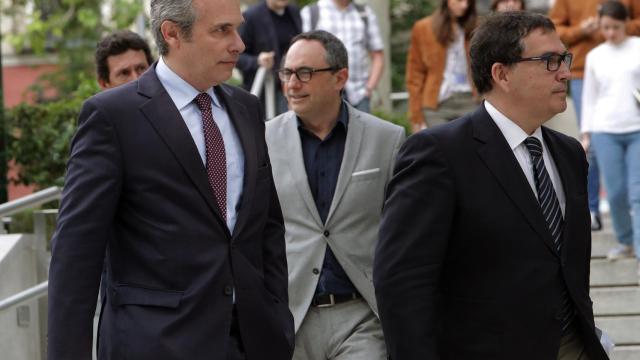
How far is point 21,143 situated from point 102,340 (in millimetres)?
6074

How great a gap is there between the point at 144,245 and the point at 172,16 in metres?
0.77

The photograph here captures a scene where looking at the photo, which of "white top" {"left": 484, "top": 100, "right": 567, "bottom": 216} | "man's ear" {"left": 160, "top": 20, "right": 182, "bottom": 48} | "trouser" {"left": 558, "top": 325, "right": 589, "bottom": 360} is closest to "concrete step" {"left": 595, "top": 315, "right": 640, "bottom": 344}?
"trouser" {"left": 558, "top": 325, "right": 589, "bottom": 360}

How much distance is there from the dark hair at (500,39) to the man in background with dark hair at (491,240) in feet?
0.05

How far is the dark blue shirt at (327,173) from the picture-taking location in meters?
5.86

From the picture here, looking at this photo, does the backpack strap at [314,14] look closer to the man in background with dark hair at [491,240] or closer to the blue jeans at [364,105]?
the blue jeans at [364,105]

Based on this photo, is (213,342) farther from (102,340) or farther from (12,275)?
(12,275)

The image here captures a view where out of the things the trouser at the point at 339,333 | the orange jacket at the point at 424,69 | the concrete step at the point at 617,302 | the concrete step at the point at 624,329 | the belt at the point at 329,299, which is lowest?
the concrete step at the point at 624,329

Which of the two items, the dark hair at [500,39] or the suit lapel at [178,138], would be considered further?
the dark hair at [500,39]

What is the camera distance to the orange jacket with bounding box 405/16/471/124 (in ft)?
33.3

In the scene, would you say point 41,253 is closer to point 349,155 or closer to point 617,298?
point 349,155

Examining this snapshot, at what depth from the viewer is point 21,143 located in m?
10.2

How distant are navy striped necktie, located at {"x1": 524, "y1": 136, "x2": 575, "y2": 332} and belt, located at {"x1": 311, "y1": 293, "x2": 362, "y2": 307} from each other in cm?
134

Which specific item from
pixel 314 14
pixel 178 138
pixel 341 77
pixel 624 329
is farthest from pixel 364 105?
pixel 178 138

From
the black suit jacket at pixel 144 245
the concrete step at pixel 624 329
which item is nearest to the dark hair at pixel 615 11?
the concrete step at pixel 624 329
